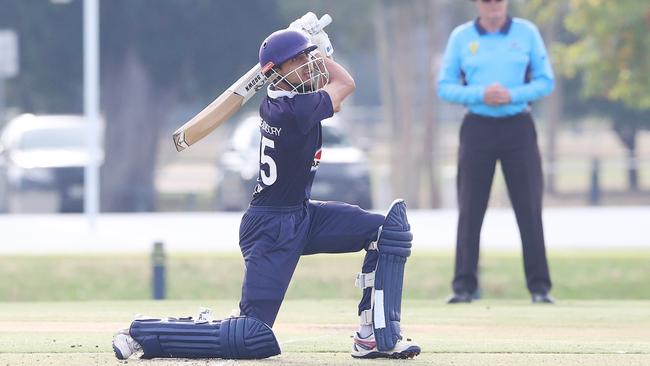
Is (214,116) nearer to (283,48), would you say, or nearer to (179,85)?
(283,48)

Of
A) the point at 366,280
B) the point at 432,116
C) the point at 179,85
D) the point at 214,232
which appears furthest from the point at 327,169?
the point at 366,280

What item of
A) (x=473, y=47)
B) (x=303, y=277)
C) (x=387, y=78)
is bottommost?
(x=303, y=277)

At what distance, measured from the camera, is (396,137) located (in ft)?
112

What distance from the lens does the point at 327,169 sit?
2548cm

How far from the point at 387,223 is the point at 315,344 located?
1030 mm

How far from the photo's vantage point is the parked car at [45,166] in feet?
87.9

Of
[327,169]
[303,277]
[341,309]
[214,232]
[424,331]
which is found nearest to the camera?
[424,331]

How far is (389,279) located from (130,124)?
2566cm

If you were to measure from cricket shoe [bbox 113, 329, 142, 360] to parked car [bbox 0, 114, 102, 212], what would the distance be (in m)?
19.3

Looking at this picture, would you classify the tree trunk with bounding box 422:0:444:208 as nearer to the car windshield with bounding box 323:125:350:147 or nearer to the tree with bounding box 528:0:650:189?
the tree with bounding box 528:0:650:189

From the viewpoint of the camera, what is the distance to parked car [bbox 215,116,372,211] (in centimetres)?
2541

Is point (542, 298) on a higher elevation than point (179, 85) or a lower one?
lower

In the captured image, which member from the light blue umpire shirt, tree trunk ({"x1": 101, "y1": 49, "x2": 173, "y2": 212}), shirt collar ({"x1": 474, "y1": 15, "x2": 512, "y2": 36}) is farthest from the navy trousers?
tree trunk ({"x1": 101, "y1": 49, "x2": 173, "y2": 212})

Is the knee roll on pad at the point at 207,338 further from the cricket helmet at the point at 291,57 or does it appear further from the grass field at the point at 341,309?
the cricket helmet at the point at 291,57
